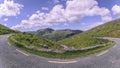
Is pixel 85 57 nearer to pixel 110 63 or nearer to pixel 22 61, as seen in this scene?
pixel 110 63

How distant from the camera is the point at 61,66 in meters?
17.3

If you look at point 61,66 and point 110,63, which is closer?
point 61,66

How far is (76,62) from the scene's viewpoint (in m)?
18.8

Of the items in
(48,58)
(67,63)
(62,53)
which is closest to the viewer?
(67,63)

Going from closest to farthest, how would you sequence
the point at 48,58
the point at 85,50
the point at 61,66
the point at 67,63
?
the point at 61,66
the point at 67,63
the point at 48,58
the point at 85,50

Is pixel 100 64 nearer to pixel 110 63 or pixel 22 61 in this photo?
pixel 110 63

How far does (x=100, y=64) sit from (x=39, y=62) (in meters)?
6.76

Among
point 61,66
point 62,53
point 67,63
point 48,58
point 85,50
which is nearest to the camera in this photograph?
point 61,66

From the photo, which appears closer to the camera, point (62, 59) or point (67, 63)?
point (67, 63)

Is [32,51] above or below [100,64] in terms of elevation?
above

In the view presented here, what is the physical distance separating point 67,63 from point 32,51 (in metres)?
6.05

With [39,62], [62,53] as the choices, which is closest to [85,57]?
[62,53]

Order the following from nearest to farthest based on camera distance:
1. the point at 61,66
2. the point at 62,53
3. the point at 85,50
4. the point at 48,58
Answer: the point at 61,66 < the point at 48,58 < the point at 62,53 < the point at 85,50

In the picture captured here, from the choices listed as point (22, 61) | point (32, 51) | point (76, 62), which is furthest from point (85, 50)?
point (22, 61)
